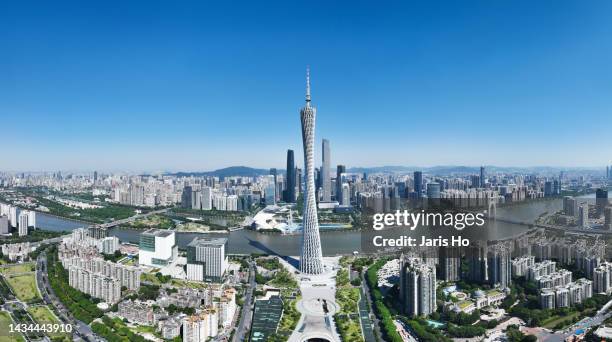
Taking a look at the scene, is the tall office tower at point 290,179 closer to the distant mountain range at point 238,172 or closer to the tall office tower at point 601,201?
the tall office tower at point 601,201

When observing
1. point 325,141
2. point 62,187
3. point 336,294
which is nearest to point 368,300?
point 336,294

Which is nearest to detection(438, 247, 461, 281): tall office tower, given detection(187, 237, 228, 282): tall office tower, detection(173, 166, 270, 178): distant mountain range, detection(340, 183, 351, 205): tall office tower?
detection(187, 237, 228, 282): tall office tower

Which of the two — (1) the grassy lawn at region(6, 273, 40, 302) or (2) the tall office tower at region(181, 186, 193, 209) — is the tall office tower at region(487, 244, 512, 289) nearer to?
(1) the grassy lawn at region(6, 273, 40, 302)

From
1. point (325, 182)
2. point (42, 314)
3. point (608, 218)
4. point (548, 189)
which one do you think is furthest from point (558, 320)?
point (325, 182)

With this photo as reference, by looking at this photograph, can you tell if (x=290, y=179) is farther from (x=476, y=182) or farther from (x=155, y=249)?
(x=155, y=249)

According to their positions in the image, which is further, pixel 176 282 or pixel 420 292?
pixel 176 282

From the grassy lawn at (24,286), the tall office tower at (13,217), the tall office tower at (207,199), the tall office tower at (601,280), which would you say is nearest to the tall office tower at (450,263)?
the tall office tower at (601,280)

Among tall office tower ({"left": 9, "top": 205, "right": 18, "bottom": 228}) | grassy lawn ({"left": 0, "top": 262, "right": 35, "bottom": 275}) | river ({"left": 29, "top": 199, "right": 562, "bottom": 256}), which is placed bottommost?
grassy lawn ({"left": 0, "top": 262, "right": 35, "bottom": 275})

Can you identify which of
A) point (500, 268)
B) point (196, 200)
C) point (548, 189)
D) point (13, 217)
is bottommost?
point (500, 268)
